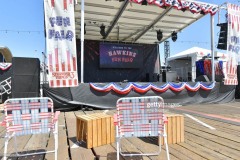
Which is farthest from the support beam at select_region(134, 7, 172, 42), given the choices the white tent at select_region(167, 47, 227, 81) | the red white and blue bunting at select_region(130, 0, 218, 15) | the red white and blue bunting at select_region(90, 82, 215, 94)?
the white tent at select_region(167, 47, 227, 81)

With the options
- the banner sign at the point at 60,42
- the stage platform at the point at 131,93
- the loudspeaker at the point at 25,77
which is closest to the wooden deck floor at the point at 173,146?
the banner sign at the point at 60,42

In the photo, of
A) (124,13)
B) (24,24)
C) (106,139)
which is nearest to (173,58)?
(124,13)

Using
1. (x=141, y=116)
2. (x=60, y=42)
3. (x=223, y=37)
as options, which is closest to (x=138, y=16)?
(x=223, y=37)

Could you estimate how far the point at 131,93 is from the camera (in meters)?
7.58

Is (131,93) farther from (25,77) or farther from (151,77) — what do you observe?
(151,77)

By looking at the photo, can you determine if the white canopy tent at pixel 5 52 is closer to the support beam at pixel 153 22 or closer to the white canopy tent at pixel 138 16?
the white canopy tent at pixel 138 16

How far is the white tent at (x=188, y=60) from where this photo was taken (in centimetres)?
1579

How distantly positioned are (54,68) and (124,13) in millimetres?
5563

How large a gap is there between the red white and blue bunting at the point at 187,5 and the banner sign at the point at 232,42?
69cm

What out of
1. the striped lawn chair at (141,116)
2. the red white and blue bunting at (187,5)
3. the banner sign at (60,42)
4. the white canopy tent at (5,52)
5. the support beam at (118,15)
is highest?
the support beam at (118,15)

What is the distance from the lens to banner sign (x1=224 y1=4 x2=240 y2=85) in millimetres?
8680

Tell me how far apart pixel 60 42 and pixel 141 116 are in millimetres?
4578

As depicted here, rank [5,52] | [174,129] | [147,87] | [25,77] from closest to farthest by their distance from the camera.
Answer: [174,129] → [25,77] → [147,87] → [5,52]

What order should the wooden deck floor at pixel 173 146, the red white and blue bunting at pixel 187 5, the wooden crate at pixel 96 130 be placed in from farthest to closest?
the red white and blue bunting at pixel 187 5 < the wooden crate at pixel 96 130 < the wooden deck floor at pixel 173 146
